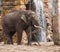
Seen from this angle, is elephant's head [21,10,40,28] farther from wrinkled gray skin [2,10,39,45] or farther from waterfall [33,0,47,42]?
waterfall [33,0,47,42]

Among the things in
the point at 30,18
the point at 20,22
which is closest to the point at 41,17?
the point at 20,22

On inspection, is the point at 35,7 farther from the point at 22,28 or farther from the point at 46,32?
the point at 22,28

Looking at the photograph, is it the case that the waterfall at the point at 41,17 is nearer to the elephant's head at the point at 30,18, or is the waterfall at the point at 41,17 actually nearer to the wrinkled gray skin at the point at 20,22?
the wrinkled gray skin at the point at 20,22

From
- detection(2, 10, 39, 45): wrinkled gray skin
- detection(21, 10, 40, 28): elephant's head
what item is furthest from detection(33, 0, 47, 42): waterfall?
detection(21, 10, 40, 28): elephant's head

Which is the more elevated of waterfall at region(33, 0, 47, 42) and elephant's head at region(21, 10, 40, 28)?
elephant's head at region(21, 10, 40, 28)

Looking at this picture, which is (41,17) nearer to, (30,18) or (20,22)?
(20,22)

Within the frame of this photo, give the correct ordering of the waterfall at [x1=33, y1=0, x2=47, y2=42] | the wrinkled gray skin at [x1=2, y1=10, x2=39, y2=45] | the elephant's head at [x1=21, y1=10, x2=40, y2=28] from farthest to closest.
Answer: the waterfall at [x1=33, y1=0, x2=47, y2=42]
the wrinkled gray skin at [x1=2, y1=10, x2=39, y2=45]
the elephant's head at [x1=21, y1=10, x2=40, y2=28]

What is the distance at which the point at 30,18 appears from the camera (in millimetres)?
10344

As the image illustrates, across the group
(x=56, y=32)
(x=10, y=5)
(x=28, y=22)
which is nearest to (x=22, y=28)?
(x=28, y=22)

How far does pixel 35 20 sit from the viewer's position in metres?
10.0

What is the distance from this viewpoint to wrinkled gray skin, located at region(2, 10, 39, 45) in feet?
33.7

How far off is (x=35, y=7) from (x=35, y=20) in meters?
A: 6.56

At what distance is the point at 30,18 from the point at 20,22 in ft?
2.02

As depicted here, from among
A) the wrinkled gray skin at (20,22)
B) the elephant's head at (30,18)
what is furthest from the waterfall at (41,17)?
the elephant's head at (30,18)
